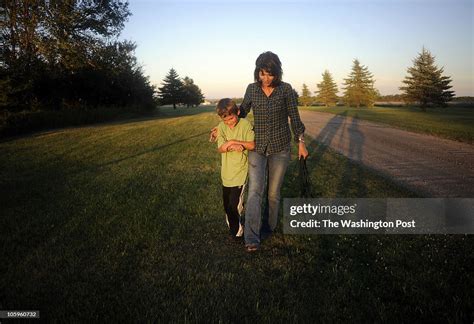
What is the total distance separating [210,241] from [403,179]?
5768 millimetres

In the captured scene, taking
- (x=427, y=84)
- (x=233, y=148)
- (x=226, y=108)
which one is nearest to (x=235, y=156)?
(x=233, y=148)

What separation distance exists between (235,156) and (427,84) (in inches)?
1939

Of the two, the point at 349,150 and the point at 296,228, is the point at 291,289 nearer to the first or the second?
the point at 296,228

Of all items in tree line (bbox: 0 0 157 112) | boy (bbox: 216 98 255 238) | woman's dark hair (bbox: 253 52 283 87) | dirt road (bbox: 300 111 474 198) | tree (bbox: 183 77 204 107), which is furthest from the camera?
tree (bbox: 183 77 204 107)

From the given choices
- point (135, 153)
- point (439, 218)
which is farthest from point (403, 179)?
point (135, 153)

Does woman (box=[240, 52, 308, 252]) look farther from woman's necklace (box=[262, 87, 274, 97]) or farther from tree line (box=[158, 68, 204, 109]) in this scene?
tree line (box=[158, 68, 204, 109])

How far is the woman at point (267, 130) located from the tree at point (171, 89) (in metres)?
82.3

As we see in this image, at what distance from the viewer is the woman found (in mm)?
3797

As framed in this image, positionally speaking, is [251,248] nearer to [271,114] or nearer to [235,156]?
[235,156]

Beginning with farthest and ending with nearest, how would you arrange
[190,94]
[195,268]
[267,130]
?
1. [190,94]
2. [267,130]
3. [195,268]

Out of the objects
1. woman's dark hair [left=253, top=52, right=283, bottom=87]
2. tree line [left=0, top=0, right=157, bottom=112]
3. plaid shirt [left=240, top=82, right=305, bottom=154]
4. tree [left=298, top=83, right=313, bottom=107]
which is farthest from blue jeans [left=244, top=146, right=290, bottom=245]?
tree [left=298, top=83, right=313, bottom=107]

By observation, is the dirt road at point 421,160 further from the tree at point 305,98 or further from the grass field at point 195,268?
the tree at point 305,98

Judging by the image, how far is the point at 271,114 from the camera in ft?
12.5

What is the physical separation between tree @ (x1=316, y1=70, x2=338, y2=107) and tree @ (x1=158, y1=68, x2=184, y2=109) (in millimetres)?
39529
